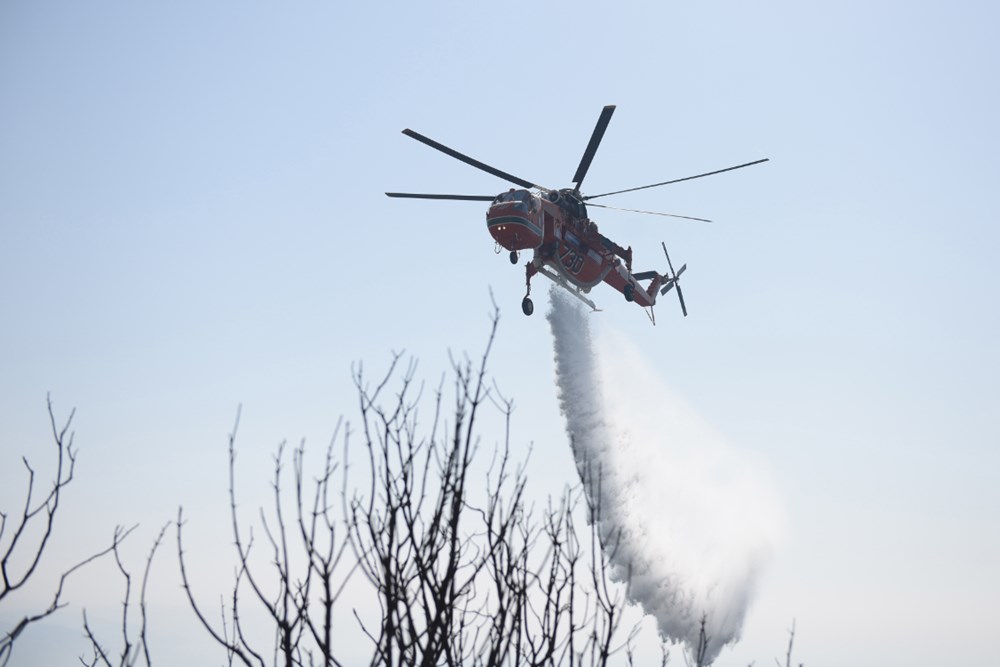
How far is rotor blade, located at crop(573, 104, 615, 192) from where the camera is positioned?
29031 mm

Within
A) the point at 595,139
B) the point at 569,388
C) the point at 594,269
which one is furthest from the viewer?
the point at 569,388

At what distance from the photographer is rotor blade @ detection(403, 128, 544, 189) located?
3008 cm

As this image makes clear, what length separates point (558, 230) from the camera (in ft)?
108

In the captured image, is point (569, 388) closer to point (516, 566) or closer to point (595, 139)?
point (595, 139)

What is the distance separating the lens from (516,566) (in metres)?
6.37

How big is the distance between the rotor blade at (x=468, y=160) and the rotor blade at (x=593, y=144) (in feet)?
5.35

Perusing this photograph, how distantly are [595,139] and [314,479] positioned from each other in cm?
2606

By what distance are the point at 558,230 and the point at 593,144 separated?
11.4 ft

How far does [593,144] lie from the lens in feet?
101

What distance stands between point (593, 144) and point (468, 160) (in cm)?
415

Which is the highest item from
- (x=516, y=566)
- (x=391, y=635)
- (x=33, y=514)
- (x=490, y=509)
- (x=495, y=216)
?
(x=495, y=216)

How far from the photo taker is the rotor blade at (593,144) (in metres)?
29.0

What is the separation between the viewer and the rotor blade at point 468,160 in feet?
98.7

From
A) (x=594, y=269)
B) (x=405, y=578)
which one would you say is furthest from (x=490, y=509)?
(x=594, y=269)
